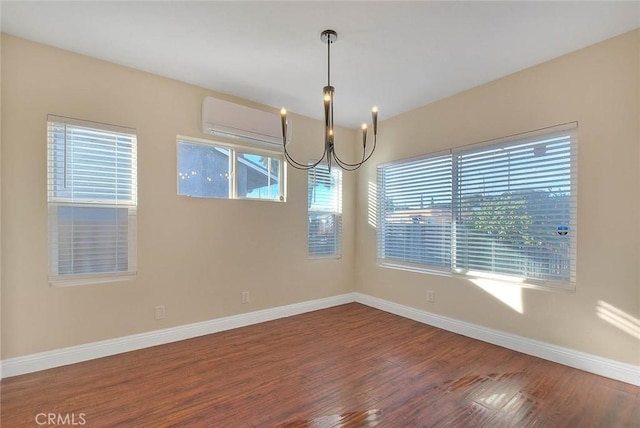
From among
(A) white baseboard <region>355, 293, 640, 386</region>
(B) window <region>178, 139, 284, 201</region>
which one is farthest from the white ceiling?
(A) white baseboard <region>355, 293, 640, 386</region>

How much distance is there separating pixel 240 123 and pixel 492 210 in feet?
9.56

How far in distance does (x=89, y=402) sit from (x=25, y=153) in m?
2.00

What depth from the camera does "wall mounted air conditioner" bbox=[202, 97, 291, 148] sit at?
3.21 m

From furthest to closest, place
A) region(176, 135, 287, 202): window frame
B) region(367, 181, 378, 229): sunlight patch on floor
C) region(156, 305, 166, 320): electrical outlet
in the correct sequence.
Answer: region(367, 181, 378, 229): sunlight patch on floor
region(176, 135, 287, 202): window frame
region(156, 305, 166, 320): electrical outlet

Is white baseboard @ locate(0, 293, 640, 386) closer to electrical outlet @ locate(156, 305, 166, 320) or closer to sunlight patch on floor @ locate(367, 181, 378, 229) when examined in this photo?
electrical outlet @ locate(156, 305, 166, 320)

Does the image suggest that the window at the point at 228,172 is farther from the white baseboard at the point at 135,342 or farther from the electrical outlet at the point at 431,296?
the electrical outlet at the point at 431,296

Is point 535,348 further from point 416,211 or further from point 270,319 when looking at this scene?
point 270,319

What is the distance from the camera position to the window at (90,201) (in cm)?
254

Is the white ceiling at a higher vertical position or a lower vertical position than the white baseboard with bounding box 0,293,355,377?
higher

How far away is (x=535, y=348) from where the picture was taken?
2740mm

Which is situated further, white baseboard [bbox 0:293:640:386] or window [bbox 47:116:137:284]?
window [bbox 47:116:137:284]

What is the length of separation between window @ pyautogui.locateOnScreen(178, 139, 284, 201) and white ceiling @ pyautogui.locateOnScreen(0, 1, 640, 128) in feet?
2.44

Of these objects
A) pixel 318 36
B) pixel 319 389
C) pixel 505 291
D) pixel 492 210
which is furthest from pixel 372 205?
pixel 319 389

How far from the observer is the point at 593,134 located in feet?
8.10
